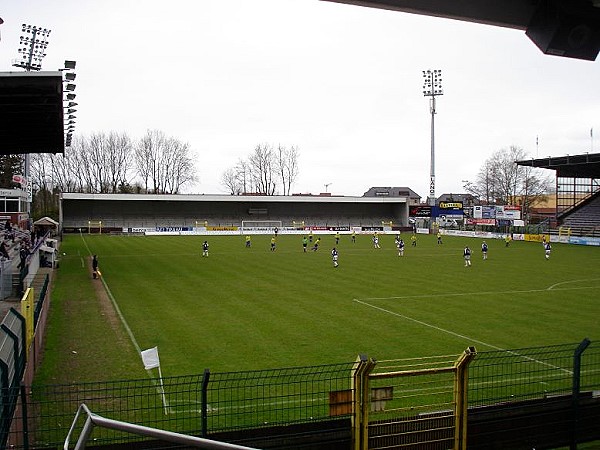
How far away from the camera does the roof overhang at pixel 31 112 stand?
19156 mm

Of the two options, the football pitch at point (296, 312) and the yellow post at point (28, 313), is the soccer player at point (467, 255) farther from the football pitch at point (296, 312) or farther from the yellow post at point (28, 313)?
the yellow post at point (28, 313)

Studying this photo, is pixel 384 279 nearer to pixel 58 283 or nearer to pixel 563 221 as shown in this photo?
pixel 58 283

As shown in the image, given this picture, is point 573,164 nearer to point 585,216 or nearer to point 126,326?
point 585,216

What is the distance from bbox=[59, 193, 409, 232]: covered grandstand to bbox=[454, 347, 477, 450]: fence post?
266 feet

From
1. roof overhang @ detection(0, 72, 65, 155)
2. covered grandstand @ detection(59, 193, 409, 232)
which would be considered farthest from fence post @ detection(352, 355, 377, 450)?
covered grandstand @ detection(59, 193, 409, 232)

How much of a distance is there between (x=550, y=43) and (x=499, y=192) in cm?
11446

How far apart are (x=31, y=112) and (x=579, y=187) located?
70792 millimetres

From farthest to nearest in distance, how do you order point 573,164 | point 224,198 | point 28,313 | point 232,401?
point 224,198, point 573,164, point 28,313, point 232,401

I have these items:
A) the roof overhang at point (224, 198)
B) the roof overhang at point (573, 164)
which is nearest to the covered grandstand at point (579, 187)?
the roof overhang at point (573, 164)

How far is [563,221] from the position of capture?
7225cm

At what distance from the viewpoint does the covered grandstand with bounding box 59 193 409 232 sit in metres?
88.6

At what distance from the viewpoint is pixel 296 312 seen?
69.0ft

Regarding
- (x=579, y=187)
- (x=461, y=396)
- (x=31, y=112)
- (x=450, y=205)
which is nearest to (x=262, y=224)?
(x=450, y=205)

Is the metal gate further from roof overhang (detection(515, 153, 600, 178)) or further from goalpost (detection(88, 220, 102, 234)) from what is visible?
goalpost (detection(88, 220, 102, 234))
